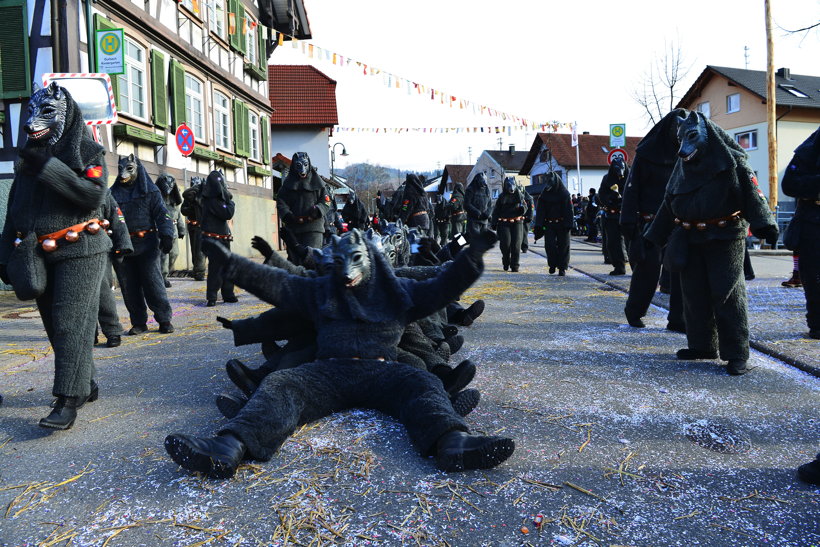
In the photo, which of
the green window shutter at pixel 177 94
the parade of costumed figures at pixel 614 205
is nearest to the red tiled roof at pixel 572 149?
the green window shutter at pixel 177 94

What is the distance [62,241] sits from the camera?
414 cm

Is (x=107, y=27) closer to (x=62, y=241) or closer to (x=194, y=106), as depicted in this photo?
(x=194, y=106)

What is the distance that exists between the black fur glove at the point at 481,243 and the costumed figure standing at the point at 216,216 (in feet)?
23.1

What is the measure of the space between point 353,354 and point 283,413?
70 centimetres

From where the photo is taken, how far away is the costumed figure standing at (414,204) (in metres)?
16.2

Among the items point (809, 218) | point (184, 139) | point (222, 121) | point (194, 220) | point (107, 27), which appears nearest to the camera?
point (809, 218)

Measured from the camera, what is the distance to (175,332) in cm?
769

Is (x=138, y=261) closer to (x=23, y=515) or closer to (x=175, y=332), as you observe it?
(x=175, y=332)

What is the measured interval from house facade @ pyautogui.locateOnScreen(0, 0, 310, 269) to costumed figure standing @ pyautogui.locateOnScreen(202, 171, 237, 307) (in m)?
3.09

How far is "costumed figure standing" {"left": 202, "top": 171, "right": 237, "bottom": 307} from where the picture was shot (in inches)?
398

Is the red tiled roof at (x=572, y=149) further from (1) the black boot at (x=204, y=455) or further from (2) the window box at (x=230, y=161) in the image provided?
(1) the black boot at (x=204, y=455)

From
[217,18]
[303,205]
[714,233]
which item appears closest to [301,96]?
[217,18]

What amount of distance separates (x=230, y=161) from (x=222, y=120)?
A: 1.26 m

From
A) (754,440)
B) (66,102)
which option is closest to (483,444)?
(754,440)
